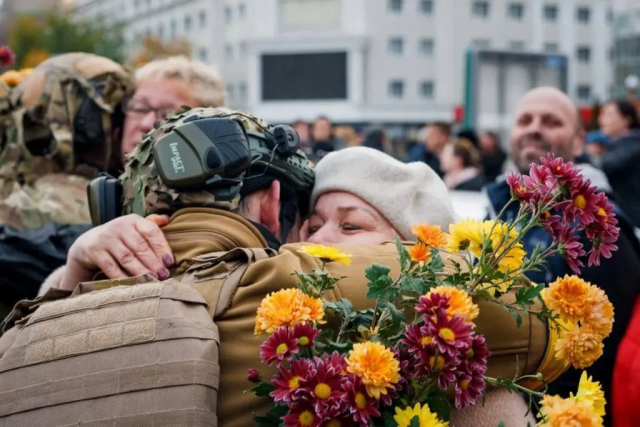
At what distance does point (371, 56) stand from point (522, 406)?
56.5 meters

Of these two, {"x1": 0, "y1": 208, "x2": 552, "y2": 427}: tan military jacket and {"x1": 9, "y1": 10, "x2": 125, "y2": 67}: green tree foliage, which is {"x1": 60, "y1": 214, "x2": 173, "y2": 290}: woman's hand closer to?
{"x1": 0, "y1": 208, "x2": 552, "y2": 427}: tan military jacket

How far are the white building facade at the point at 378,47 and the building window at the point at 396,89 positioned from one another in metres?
0.06

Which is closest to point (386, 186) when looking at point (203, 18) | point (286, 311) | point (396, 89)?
point (286, 311)

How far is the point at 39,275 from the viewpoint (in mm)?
3582

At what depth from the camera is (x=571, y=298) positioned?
1.93 metres

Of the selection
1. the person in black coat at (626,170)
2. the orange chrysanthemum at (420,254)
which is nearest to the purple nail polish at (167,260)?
the orange chrysanthemum at (420,254)

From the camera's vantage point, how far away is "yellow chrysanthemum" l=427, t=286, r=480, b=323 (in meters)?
1.74

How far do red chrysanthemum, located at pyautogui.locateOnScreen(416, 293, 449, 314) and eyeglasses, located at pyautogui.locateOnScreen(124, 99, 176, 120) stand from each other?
2448 millimetres

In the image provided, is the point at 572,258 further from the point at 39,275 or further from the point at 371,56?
the point at 371,56

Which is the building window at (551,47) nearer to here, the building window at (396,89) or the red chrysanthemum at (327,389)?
the building window at (396,89)

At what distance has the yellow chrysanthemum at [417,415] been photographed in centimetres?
176

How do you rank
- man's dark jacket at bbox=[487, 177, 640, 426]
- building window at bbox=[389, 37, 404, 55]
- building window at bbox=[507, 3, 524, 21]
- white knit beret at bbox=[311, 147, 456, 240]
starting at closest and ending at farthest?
white knit beret at bbox=[311, 147, 456, 240] < man's dark jacket at bbox=[487, 177, 640, 426] < building window at bbox=[389, 37, 404, 55] < building window at bbox=[507, 3, 524, 21]

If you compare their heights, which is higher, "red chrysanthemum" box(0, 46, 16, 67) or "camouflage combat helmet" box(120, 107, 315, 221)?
"red chrysanthemum" box(0, 46, 16, 67)

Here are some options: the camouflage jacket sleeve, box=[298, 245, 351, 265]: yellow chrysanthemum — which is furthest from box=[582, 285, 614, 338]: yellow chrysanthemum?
the camouflage jacket sleeve
